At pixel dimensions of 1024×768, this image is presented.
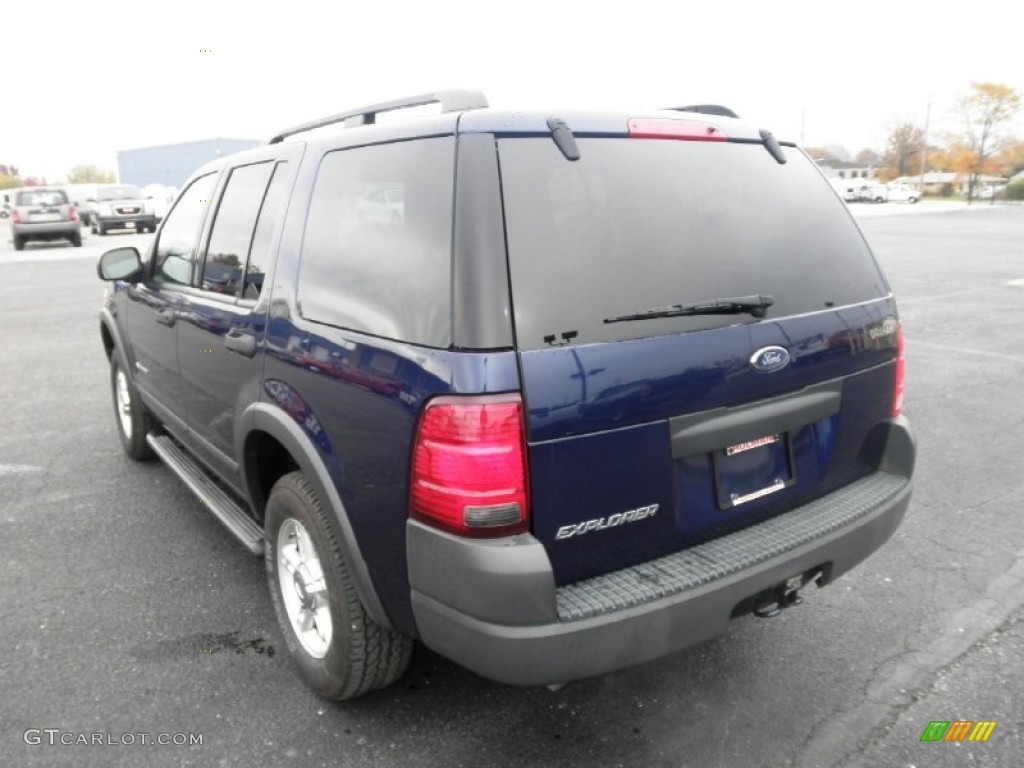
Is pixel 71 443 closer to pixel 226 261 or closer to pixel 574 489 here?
pixel 226 261

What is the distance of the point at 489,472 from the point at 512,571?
25 centimetres

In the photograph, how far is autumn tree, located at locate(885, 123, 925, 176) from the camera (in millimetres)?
96688

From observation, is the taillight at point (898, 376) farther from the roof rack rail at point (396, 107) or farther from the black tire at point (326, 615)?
the black tire at point (326, 615)

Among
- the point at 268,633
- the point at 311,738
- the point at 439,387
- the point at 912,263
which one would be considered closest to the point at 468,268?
the point at 439,387

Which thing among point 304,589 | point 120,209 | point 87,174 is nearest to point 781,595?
point 304,589

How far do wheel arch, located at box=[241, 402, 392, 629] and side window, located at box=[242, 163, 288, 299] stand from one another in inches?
18.4

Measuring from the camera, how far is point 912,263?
1695cm

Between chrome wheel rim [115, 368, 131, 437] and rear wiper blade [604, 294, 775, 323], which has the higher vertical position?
rear wiper blade [604, 294, 775, 323]

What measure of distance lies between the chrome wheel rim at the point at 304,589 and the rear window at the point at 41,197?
78.1 feet

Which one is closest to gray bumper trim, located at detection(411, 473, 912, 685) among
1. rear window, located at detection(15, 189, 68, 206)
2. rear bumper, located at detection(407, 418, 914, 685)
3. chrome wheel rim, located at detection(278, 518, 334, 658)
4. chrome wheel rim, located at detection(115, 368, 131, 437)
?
rear bumper, located at detection(407, 418, 914, 685)

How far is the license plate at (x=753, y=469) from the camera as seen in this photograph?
239cm

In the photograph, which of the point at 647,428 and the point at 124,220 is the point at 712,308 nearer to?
the point at 647,428

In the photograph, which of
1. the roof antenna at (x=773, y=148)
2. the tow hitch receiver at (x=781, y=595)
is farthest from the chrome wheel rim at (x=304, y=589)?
the roof antenna at (x=773, y=148)

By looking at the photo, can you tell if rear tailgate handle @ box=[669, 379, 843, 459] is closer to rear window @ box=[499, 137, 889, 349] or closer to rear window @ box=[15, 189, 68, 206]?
rear window @ box=[499, 137, 889, 349]
